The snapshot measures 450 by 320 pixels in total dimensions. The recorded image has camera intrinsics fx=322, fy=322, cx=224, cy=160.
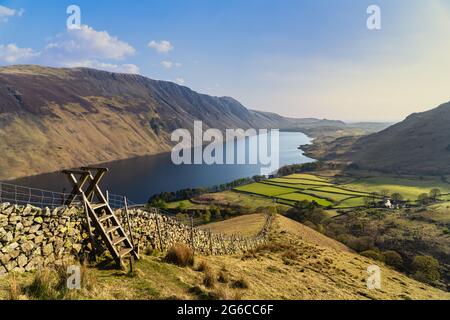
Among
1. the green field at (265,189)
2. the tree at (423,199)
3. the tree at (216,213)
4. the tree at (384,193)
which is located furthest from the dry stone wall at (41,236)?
the tree at (384,193)

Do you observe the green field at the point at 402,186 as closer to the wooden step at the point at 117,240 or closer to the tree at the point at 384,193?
the tree at the point at 384,193

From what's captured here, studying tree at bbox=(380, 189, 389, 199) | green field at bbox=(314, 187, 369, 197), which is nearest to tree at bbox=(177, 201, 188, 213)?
green field at bbox=(314, 187, 369, 197)

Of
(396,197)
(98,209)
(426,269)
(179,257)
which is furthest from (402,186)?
(98,209)

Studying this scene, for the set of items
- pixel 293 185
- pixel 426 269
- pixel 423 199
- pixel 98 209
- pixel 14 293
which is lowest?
pixel 426 269

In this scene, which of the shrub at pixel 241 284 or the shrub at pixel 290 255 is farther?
the shrub at pixel 290 255

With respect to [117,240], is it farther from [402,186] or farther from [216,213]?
[402,186]
